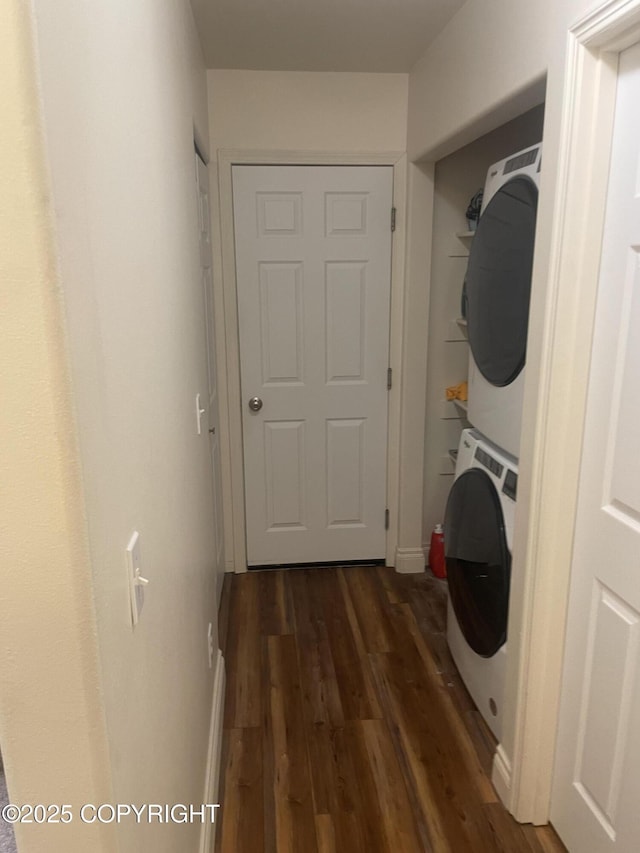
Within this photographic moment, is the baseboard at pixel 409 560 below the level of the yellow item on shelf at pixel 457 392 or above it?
below

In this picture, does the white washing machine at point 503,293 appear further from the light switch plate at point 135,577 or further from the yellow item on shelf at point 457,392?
the light switch plate at point 135,577

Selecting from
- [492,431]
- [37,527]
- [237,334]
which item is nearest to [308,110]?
[237,334]

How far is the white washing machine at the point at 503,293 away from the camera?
174cm

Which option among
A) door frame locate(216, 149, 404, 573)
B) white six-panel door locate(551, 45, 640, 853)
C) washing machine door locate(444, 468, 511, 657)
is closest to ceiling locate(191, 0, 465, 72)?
door frame locate(216, 149, 404, 573)

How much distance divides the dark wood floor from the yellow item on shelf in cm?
96

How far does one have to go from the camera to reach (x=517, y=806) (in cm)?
174

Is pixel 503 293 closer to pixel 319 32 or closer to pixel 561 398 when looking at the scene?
pixel 561 398

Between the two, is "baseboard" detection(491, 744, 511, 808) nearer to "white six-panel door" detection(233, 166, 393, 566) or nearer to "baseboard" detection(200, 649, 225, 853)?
"baseboard" detection(200, 649, 225, 853)

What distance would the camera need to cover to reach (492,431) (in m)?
2.01

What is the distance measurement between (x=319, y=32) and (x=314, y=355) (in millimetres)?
1327

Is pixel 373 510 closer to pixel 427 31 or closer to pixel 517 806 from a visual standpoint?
pixel 517 806

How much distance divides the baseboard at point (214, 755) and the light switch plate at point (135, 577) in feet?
3.25

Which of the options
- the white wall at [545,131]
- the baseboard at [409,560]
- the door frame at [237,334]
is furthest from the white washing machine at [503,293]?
the baseboard at [409,560]

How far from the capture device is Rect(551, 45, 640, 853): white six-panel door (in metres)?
1.31
